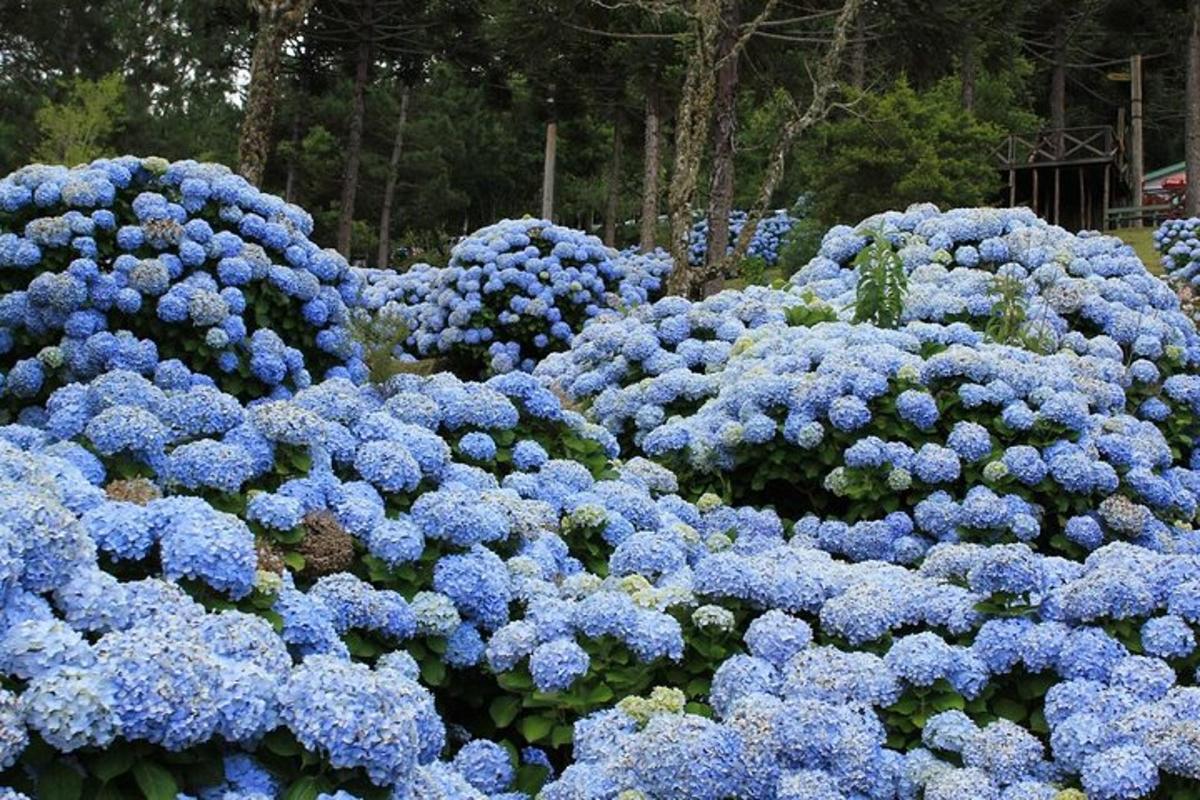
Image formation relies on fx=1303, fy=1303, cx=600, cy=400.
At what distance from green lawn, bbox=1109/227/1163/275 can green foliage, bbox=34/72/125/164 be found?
52.8ft

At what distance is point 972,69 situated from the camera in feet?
80.7

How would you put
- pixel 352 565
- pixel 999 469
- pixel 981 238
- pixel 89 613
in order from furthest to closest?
pixel 981 238 < pixel 999 469 < pixel 352 565 < pixel 89 613

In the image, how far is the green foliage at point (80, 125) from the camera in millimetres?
19797

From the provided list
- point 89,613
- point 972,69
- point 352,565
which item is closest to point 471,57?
point 972,69

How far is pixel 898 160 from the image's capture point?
18.0 metres

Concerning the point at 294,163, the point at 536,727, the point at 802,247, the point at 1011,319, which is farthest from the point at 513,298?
the point at 294,163

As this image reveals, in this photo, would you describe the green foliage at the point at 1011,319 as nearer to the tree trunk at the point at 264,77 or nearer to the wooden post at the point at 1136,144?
the tree trunk at the point at 264,77

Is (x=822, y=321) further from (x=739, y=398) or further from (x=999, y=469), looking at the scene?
(x=999, y=469)

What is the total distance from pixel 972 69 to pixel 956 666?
2315 centimetres

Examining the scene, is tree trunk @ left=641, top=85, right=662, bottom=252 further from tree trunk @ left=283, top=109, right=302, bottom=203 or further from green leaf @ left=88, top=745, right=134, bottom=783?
green leaf @ left=88, top=745, right=134, bottom=783

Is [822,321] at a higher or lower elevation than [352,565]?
higher

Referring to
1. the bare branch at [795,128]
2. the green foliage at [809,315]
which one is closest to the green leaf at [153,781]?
the green foliage at [809,315]

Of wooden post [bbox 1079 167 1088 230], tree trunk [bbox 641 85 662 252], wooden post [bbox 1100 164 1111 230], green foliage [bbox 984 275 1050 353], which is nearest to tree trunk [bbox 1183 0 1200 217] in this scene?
wooden post [bbox 1100 164 1111 230]

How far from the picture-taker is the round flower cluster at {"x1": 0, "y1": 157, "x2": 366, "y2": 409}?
199 inches
